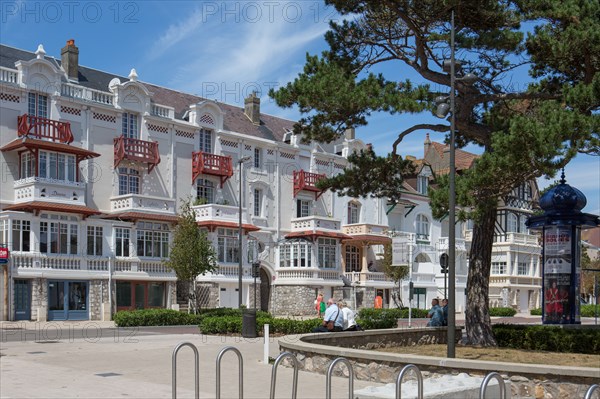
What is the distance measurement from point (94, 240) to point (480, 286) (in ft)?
80.5

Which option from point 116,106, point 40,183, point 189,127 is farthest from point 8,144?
point 189,127

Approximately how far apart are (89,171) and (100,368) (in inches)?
1010

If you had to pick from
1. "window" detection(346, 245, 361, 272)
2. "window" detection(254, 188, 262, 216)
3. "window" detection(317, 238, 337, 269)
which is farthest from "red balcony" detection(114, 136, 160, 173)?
"window" detection(346, 245, 361, 272)

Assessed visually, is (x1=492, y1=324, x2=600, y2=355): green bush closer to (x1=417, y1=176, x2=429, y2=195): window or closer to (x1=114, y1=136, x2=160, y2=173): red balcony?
(x1=114, y1=136, x2=160, y2=173): red balcony

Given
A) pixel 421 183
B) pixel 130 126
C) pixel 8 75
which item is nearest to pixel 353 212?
pixel 421 183

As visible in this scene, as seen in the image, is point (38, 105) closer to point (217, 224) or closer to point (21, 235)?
point (21, 235)

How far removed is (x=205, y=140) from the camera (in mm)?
46344

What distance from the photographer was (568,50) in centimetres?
1662

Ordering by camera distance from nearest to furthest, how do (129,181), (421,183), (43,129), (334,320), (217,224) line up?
(334,320) → (43,129) → (129,181) → (217,224) → (421,183)

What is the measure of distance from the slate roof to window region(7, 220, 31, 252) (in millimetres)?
8241

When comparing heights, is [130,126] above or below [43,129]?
above

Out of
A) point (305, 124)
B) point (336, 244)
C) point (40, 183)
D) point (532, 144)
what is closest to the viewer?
point (532, 144)

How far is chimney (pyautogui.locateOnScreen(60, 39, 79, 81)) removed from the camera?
1606 inches

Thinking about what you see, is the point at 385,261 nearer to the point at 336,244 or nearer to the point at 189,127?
the point at 336,244
